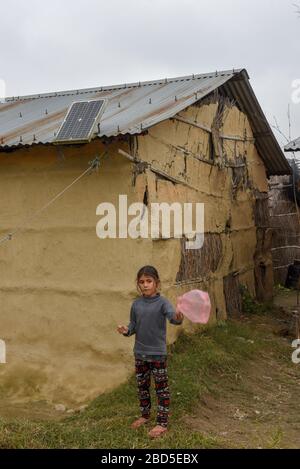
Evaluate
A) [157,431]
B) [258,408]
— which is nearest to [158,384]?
[157,431]

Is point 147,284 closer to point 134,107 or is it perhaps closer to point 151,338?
point 151,338

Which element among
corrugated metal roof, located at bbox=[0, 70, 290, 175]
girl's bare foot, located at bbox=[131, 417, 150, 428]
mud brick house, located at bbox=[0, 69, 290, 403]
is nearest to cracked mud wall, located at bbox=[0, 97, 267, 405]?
mud brick house, located at bbox=[0, 69, 290, 403]

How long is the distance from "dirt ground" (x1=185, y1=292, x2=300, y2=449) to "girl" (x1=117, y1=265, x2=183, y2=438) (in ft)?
1.74

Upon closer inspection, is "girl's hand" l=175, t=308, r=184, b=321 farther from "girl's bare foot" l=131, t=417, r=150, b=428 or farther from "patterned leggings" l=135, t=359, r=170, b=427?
"girl's bare foot" l=131, t=417, r=150, b=428

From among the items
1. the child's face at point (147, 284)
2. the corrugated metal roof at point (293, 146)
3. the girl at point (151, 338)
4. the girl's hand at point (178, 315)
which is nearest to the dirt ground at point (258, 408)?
the girl at point (151, 338)

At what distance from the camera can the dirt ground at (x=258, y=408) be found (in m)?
5.14

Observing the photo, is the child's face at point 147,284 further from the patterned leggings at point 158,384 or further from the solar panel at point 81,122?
the solar panel at point 81,122

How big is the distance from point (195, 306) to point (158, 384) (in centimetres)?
90

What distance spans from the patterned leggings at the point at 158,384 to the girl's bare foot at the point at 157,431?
37 millimetres

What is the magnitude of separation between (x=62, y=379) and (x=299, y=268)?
9023 millimetres

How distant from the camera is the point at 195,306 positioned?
4.50 meters

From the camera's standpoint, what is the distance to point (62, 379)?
680 centimetres
